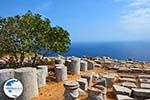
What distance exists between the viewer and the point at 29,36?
14789mm

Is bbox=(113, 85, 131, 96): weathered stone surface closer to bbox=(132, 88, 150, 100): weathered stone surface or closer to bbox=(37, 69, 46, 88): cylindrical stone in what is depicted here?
bbox=(132, 88, 150, 100): weathered stone surface

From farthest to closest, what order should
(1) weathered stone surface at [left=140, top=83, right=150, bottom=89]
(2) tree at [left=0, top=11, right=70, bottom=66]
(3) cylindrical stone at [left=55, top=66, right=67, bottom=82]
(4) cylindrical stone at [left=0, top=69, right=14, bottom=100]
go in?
(2) tree at [left=0, top=11, right=70, bottom=66]
(3) cylindrical stone at [left=55, top=66, right=67, bottom=82]
(1) weathered stone surface at [left=140, top=83, right=150, bottom=89]
(4) cylindrical stone at [left=0, top=69, right=14, bottom=100]

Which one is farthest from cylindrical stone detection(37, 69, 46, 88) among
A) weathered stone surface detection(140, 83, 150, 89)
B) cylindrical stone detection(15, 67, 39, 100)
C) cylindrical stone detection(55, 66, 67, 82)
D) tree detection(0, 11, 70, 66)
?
weathered stone surface detection(140, 83, 150, 89)

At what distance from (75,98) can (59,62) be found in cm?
672

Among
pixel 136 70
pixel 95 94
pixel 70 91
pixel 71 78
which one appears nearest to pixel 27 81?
pixel 70 91

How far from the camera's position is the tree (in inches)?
578

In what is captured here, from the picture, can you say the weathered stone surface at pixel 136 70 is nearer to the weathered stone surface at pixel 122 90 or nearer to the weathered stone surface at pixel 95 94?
the weathered stone surface at pixel 122 90

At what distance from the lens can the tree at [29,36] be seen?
1468 cm

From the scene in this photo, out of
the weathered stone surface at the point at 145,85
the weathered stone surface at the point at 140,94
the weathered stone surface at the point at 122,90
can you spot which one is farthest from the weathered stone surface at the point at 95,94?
the weathered stone surface at the point at 145,85

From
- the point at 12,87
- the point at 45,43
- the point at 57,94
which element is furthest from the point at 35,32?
the point at 12,87

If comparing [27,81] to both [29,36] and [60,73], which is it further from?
[29,36]

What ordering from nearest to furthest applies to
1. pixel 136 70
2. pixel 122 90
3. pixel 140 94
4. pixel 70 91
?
pixel 70 91 → pixel 140 94 → pixel 122 90 → pixel 136 70

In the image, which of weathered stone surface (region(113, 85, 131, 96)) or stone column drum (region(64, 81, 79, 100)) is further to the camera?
weathered stone surface (region(113, 85, 131, 96))

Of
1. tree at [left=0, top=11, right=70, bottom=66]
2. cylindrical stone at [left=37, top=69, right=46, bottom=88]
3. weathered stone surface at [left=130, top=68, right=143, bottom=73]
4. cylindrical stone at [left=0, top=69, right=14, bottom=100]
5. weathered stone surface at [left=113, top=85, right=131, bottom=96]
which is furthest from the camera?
weathered stone surface at [left=130, top=68, right=143, bottom=73]
